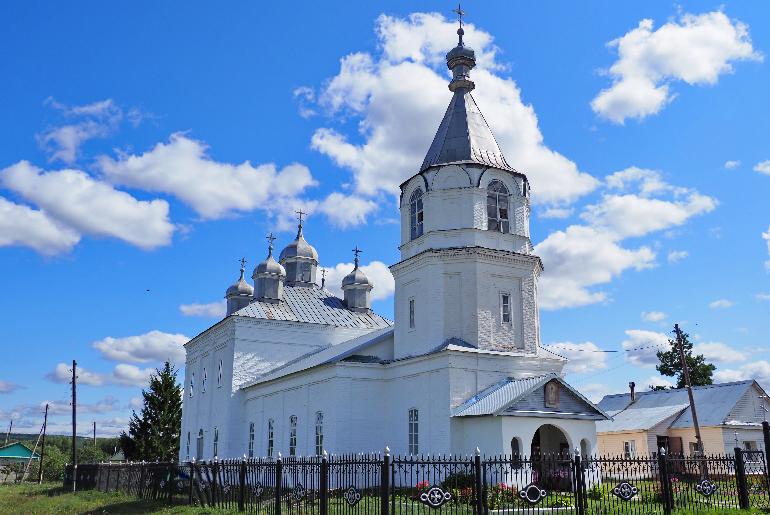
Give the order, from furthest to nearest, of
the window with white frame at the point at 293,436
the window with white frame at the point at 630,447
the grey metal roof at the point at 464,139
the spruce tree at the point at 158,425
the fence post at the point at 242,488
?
1. the spruce tree at the point at 158,425
2. the window with white frame at the point at 630,447
3. the window with white frame at the point at 293,436
4. the grey metal roof at the point at 464,139
5. the fence post at the point at 242,488

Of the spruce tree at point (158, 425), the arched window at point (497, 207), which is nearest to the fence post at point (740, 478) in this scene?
the arched window at point (497, 207)

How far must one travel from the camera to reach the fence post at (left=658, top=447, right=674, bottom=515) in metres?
14.9

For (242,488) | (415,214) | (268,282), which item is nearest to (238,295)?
(268,282)

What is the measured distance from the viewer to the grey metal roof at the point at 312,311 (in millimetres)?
36594

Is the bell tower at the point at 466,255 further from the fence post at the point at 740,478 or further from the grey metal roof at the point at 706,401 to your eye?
the grey metal roof at the point at 706,401

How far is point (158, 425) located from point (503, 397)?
3100 centimetres

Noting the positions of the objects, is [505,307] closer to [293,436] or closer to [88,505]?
[293,436]

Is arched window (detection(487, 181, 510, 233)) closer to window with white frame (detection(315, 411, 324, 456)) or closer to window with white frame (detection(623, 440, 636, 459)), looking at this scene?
window with white frame (detection(315, 411, 324, 456))

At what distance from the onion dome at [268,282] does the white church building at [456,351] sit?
8.05 meters

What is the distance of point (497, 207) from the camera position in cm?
2559

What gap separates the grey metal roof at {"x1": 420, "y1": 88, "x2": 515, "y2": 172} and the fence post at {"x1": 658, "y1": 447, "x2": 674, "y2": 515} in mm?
13117

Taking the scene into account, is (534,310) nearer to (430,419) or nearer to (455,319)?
(455,319)

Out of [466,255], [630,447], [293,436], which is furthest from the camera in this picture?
[630,447]

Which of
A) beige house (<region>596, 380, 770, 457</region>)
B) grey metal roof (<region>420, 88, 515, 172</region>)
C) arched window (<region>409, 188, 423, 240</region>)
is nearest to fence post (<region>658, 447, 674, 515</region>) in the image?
arched window (<region>409, 188, 423, 240</region>)
